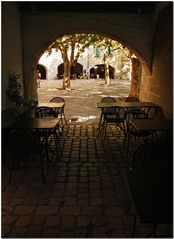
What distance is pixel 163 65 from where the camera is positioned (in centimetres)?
805

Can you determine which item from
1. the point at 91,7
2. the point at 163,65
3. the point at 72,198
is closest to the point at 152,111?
the point at 163,65

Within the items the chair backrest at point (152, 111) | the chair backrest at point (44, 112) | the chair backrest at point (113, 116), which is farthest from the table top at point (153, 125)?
the chair backrest at point (44, 112)

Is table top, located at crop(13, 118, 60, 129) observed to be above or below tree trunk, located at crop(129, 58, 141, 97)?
below

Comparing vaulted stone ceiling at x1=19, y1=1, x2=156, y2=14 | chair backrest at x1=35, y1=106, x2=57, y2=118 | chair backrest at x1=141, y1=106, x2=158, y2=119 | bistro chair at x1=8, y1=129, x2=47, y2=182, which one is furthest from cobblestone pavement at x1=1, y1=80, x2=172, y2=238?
vaulted stone ceiling at x1=19, y1=1, x2=156, y2=14

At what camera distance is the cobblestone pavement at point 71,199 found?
128 inches

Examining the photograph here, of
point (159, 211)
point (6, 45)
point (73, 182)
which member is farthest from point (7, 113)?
point (159, 211)

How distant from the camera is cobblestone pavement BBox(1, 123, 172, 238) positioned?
3.26 meters

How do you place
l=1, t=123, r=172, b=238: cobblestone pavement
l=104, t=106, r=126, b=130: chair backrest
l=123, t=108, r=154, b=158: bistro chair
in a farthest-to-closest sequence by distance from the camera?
l=104, t=106, r=126, b=130: chair backrest
l=123, t=108, r=154, b=158: bistro chair
l=1, t=123, r=172, b=238: cobblestone pavement

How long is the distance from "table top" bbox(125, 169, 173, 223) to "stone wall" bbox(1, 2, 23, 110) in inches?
199

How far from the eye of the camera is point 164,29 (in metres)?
8.06

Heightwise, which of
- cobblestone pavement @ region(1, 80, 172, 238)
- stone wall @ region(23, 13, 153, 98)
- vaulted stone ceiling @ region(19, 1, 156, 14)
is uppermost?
vaulted stone ceiling @ region(19, 1, 156, 14)

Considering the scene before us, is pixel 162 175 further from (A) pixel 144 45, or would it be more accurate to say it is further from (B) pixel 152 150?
(A) pixel 144 45

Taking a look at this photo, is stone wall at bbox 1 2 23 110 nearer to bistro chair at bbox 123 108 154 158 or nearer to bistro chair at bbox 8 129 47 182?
bistro chair at bbox 8 129 47 182

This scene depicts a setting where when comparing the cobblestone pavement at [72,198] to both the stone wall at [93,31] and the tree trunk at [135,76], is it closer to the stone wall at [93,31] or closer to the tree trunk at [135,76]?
the stone wall at [93,31]
